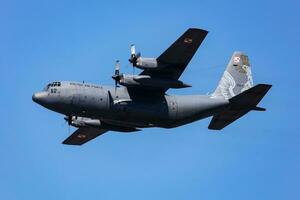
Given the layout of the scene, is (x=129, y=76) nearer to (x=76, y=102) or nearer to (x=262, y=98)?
(x=76, y=102)

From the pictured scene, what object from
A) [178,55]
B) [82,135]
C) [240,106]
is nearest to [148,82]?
[178,55]

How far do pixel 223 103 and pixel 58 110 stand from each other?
30.7 feet

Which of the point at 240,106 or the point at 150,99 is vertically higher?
the point at 150,99

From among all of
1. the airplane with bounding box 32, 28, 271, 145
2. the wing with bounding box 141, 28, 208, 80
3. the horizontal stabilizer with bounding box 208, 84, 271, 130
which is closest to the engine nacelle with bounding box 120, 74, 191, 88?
the airplane with bounding box 32, 28, 271, 145

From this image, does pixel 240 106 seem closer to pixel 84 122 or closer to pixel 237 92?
pixel 237 92

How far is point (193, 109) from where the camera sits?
40312 millimetres

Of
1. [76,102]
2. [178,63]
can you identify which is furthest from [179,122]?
[76,102]

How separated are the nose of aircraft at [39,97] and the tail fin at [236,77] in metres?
10.3

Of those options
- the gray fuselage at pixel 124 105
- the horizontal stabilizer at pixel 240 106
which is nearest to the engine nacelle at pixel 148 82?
the gray fuselage at pixel 124 105

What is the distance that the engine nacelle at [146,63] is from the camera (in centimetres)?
3836

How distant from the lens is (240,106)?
134 ft

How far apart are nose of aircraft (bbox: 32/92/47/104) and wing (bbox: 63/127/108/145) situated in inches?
230

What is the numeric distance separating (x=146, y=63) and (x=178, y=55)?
5.82 ft

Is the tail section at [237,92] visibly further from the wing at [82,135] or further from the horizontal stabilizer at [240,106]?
the wing at [82,135]
